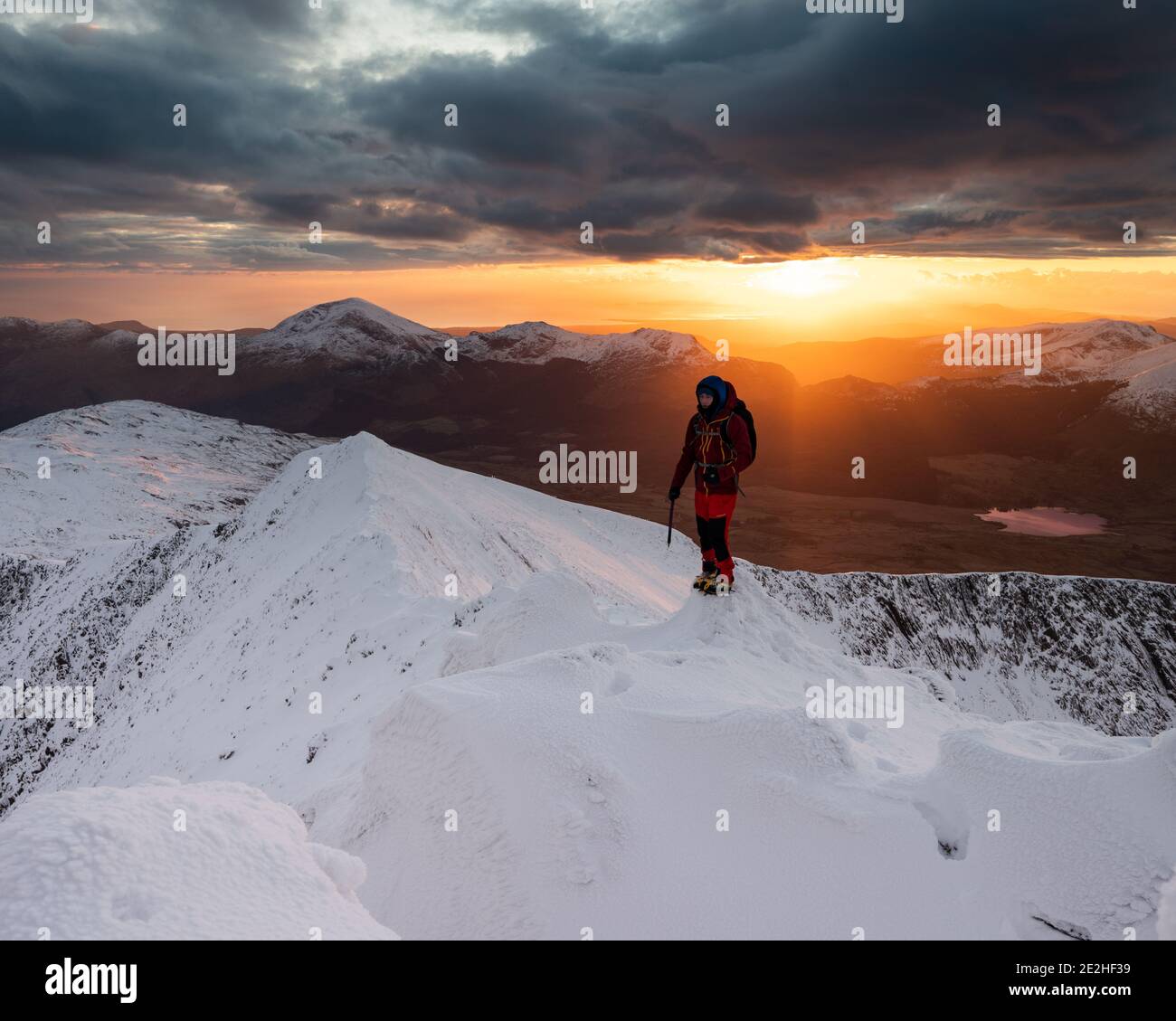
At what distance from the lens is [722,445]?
14172mm

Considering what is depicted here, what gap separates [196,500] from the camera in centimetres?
11862

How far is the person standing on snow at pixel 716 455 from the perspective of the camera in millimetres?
14078

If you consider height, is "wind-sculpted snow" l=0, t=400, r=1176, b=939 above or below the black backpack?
below

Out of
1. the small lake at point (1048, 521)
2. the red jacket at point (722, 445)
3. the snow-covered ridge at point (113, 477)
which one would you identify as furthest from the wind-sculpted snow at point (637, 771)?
the small lake at point (1048, 521)

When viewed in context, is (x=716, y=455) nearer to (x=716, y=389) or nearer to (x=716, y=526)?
(x=716, y=389)

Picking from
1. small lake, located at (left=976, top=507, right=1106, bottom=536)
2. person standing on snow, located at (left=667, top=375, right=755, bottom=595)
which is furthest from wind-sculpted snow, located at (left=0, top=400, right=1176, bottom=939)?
small lake, located at (left=976, top=507, right=1106, bottom=536)

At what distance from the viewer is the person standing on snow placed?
14078 mm

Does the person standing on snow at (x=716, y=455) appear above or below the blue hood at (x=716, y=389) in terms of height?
below

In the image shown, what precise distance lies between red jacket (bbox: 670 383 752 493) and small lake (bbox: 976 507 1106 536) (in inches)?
6084

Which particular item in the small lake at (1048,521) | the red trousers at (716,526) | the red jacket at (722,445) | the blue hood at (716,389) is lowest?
the small lake at (1048,521)

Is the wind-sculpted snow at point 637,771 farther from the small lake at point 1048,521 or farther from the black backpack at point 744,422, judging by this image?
the small lake at point 1048,521

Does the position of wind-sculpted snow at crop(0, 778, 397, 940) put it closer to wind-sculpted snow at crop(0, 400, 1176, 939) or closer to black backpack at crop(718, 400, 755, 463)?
wind-sculpted snow at crop(0, 400, 1176, 939)
